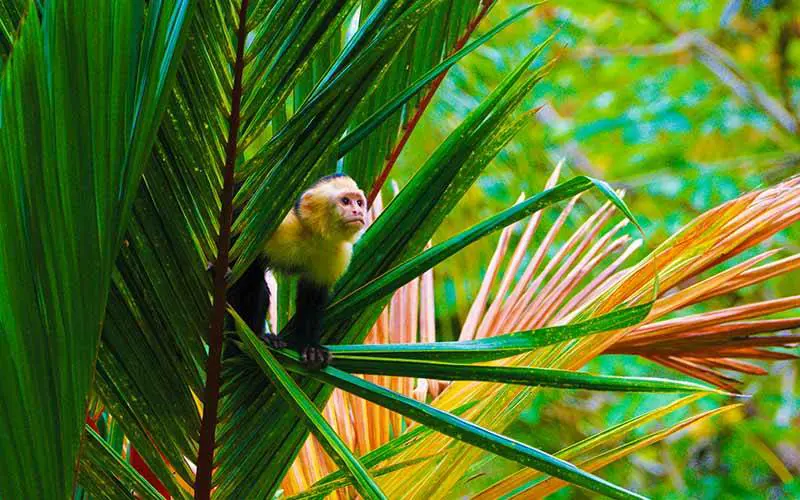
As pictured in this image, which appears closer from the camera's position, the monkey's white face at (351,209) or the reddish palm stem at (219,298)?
the reddish palm stem at (219,298)

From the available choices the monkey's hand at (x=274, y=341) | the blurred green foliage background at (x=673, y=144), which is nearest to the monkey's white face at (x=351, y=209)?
the monkey's hand at (x=274, y=341)

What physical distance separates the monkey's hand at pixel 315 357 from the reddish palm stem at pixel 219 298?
3.2 inches

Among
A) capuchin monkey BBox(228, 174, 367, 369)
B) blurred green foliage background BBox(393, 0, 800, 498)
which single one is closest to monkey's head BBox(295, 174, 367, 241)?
capuchin monkey BBox(228, 174, 367, 369)

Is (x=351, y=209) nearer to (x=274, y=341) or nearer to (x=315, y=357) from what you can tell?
(x=274, y=341)

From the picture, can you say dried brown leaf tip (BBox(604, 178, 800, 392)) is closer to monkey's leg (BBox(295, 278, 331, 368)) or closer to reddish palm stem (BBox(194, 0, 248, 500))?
monkey's leg (BBox(295, 278, 331, 368))

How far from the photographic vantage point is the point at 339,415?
4.30ft

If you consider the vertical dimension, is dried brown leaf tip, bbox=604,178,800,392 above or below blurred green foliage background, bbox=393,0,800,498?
below

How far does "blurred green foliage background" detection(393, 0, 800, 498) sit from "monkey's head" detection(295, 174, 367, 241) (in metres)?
1.24

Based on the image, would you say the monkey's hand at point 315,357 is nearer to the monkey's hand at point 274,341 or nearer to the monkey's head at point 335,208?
the monkey's hand at point 274,341

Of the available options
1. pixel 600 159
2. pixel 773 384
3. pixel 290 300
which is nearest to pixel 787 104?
pixel 600 159

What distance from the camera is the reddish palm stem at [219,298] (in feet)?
2.74

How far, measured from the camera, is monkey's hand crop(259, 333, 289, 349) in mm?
1229

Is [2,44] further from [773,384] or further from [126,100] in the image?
[773,384]

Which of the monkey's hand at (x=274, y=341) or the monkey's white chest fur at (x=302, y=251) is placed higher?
the monkey's white chest fur at (x=302, y=251)
